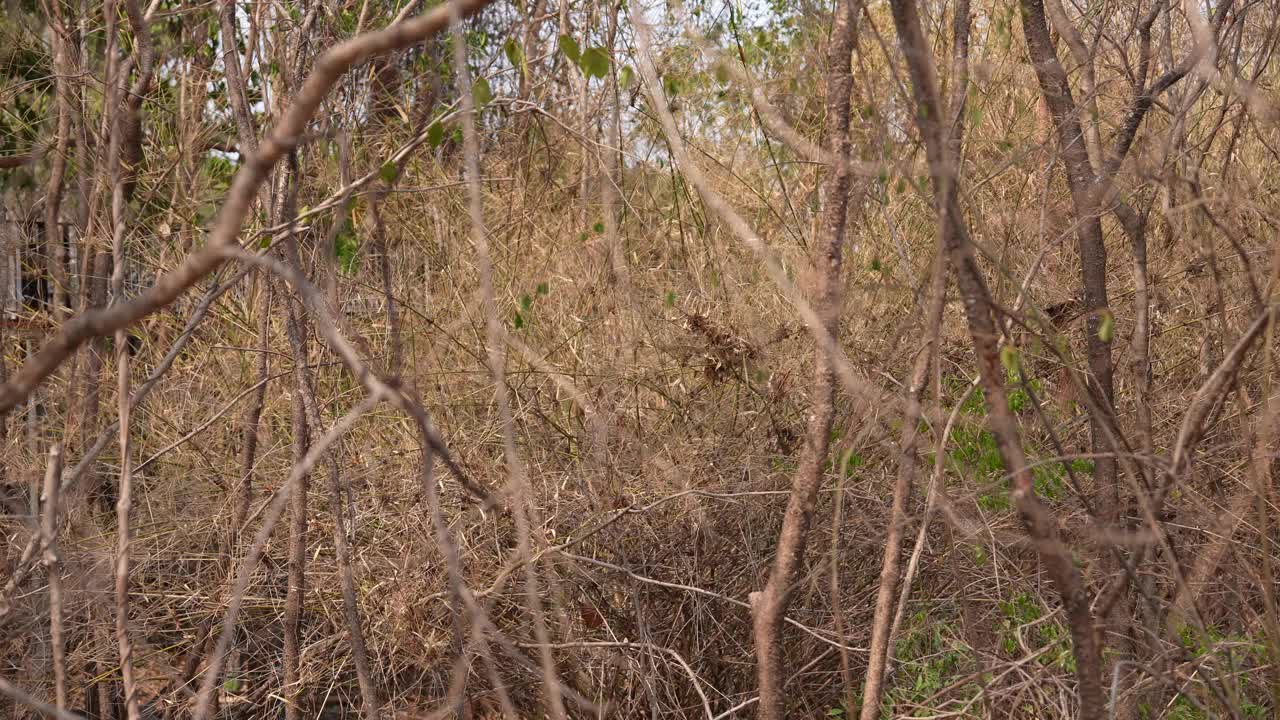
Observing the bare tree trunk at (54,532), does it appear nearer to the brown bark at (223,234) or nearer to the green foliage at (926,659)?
the brown bark at (223,234)

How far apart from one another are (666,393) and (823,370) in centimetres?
140

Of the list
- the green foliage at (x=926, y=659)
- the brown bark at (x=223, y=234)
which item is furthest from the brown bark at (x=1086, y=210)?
the brown bark at (x=223, y=234)

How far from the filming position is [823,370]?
162 cm

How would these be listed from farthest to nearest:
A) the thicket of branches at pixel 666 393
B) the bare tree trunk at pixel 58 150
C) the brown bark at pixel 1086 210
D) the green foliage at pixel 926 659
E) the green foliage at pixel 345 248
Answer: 1. the green foliage at pixel 345 248
2. the bare tree trunk at pixel 58 150
3. the green foliage at pixel 926 659
4. the brown bark at pixel 1086 210
5. the thicket of branches at pixel 666 393

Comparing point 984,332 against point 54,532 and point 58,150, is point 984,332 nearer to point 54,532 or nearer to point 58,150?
point 54,532

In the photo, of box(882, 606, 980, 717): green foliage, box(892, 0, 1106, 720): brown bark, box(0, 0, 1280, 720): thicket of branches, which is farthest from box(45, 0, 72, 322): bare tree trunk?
box(882, 606, 980, 717): green foliage

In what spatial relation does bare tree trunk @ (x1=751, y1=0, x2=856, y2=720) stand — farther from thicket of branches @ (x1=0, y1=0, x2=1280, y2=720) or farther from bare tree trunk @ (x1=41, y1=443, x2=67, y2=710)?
bare tree trunk @ (x1=41, y1=443, x2=67, y2=710)

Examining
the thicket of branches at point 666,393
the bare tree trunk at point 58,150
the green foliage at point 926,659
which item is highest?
the bare tree trunk at point 58,150

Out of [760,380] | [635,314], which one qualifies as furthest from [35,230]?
[760,380]

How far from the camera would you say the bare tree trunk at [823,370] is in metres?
1.58

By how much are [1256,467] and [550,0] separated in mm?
2969

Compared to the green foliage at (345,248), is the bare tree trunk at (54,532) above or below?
below

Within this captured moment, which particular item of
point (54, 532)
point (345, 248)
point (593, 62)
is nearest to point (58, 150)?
point (345, 248)

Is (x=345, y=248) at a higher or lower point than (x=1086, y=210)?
higher
